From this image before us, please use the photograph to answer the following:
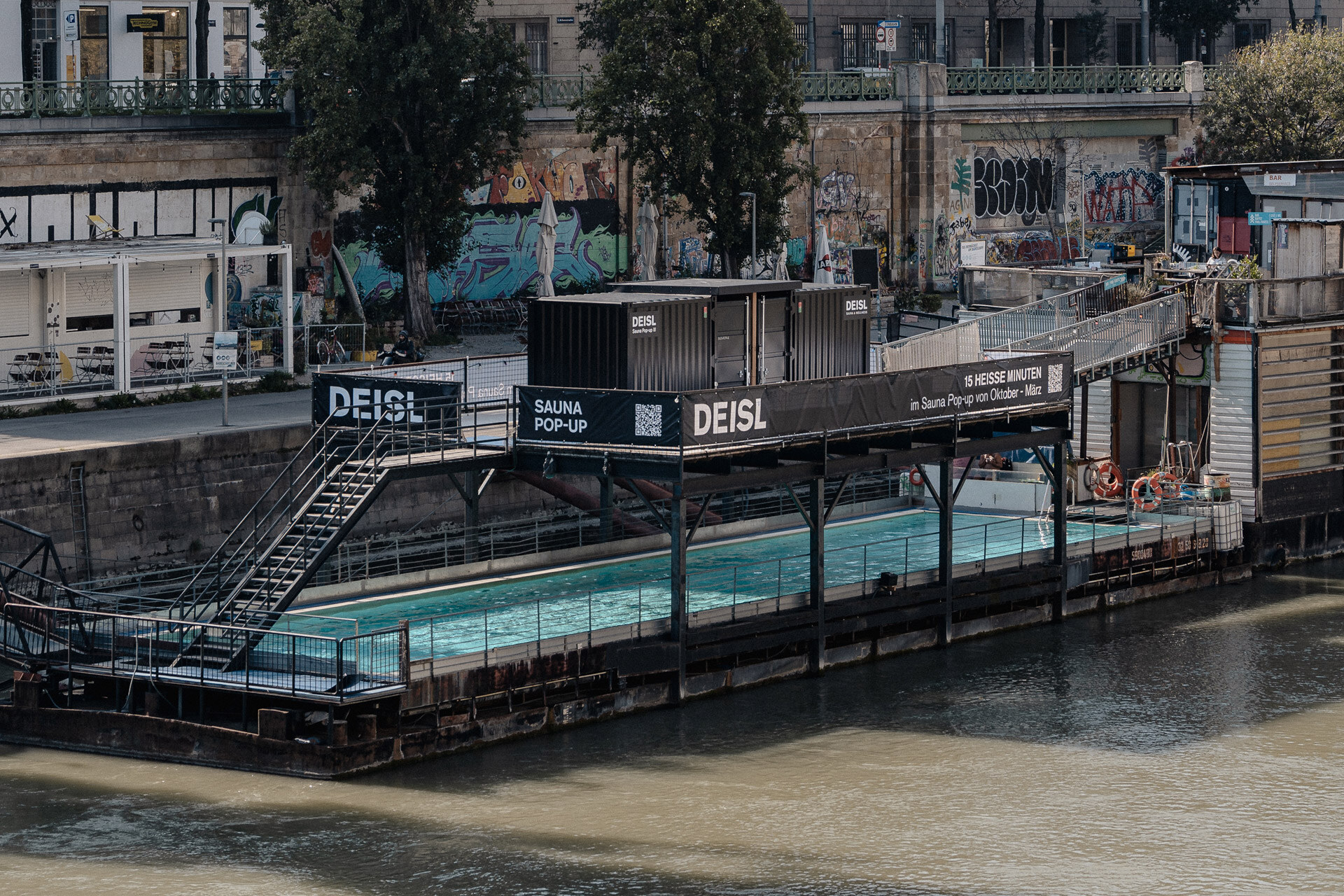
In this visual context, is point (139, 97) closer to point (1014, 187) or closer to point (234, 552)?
point (234, 552)

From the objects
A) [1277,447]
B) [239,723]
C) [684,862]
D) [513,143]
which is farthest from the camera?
[513,143]

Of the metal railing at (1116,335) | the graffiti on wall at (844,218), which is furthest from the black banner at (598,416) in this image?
the graffiti on wall at (844,218)

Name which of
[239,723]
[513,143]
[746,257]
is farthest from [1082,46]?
[239,723]

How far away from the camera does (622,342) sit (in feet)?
121

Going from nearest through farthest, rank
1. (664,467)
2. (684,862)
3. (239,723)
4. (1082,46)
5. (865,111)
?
(684,862) < (239,723) < (664,467) < (865,111) < (1082,46)

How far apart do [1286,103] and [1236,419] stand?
35165 mm

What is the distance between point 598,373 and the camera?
37.3 meters

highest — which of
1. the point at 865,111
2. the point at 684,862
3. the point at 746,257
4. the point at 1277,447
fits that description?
the point at 865,111

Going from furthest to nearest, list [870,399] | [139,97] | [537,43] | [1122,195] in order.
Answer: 1. [1122,195]
2. [537,43]
3. [139,97]
4. [870,399]

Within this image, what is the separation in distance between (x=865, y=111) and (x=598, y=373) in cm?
4298

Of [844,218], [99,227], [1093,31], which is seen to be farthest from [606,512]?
[1093,31]

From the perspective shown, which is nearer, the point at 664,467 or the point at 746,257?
the point at 664,467

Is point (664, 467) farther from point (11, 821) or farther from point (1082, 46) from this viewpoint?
point (1082, 46)

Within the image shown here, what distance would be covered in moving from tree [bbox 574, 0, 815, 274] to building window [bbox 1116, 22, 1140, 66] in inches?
1715
